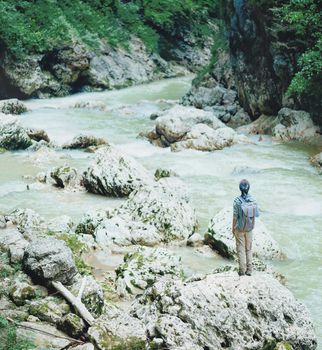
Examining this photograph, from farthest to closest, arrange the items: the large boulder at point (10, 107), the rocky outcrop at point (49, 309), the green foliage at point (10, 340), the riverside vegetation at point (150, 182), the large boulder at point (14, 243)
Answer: the large boulder at point (10, 107), the large boulder at point (14, 243), the rocky outcrop at point (49, 309), the riverside vegetation at point (150, 182), the green foliage at point (10, 340)

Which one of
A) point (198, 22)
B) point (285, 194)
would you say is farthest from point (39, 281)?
point (198, 22)

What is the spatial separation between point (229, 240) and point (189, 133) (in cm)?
1029

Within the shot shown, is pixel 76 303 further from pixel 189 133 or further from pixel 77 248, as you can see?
pixel 189 133

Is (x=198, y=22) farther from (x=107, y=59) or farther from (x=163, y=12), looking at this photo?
(x=107, y=59)

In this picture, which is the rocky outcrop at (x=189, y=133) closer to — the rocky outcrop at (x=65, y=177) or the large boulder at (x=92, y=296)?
the rocky outcrop at (x=65, y=177)

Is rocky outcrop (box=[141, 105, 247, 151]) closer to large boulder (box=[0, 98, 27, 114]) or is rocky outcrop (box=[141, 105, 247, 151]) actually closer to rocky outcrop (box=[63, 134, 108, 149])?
rocky outcrop (box=[63, 134, 108, 149])

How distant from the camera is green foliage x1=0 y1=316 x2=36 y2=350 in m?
6.10

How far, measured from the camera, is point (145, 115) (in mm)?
26562

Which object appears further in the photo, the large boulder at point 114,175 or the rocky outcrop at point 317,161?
the rocky outcrop at point 317,161

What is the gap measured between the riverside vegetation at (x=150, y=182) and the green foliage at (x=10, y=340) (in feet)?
0.09

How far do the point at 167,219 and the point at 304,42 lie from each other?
39.0 ft

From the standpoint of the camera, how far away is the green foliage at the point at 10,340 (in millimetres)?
6096

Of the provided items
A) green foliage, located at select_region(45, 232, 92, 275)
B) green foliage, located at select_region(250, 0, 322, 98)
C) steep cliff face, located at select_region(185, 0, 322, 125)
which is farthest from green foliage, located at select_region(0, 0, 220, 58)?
green foliage, located at select_region(45, 232, 92, 275)

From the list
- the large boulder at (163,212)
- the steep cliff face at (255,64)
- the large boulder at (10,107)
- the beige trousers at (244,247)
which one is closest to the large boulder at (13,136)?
the large boulder at (10,107)
